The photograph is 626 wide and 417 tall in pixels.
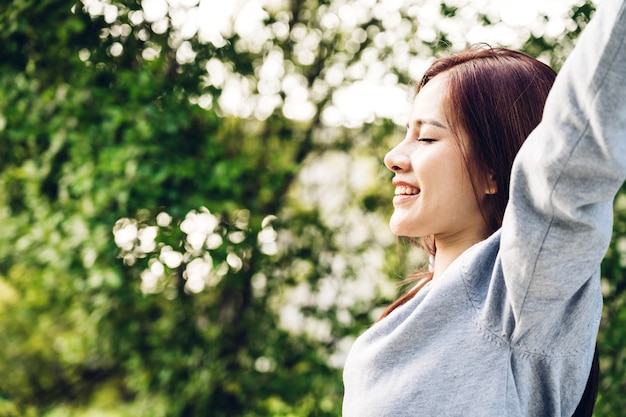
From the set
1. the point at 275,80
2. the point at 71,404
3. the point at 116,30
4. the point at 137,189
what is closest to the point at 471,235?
the point at 137,189

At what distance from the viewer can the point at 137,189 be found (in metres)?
2.51

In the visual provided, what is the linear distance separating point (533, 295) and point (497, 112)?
0.36 meters

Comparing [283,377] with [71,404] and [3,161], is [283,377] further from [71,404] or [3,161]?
[71,404]

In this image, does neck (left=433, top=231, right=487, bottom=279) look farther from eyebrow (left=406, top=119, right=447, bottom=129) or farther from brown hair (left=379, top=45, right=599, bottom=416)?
eyebrow (left=406, top=119, right=447, bottom=129)

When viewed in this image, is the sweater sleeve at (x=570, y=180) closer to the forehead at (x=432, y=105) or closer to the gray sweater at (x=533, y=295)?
the gray sweater at (x=533, y=295)

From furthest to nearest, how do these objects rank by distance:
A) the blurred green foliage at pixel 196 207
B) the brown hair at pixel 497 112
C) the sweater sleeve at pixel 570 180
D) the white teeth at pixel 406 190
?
the blurred green foliage at pixel 196 207, the white teeth at pixel 406 190, the brown hair at pixel 497 112, the sweater sleeve at pixel 570 180

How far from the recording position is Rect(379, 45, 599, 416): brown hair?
3.66ft

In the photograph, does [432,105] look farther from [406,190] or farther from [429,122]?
[406,190]

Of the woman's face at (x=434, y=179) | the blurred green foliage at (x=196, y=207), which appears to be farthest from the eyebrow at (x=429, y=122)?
the blurred green foliage at (x=196, y=207)

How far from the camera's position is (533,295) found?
0.89 metres

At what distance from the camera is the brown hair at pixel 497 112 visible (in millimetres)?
1114

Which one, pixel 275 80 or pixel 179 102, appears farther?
pixel 275 80

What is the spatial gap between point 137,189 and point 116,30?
69cm

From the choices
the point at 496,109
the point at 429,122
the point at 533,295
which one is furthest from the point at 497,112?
the point at 533,295
